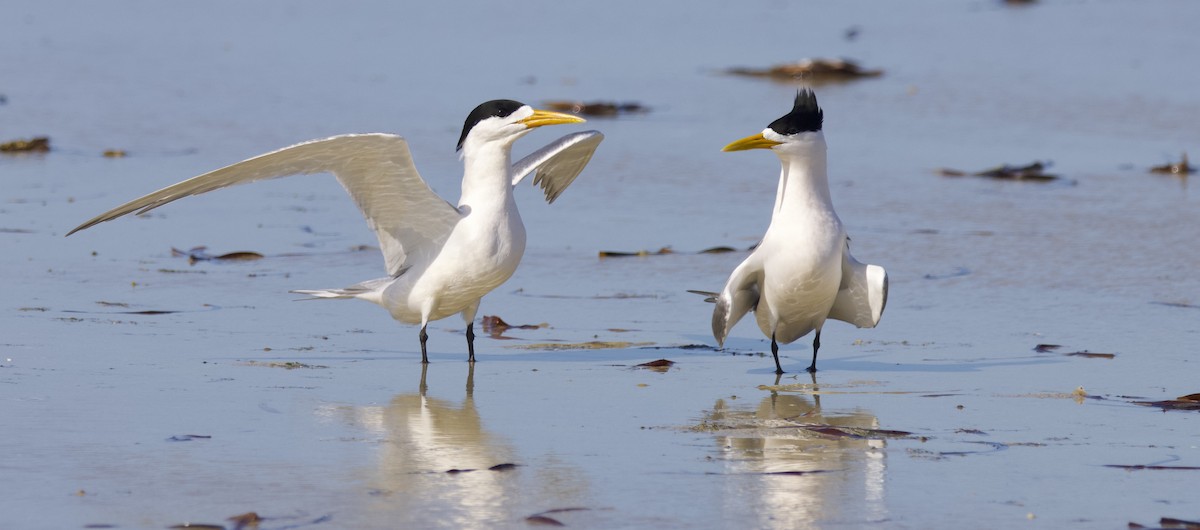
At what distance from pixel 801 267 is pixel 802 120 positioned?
541mm

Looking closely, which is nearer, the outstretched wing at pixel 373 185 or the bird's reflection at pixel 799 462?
the bird's reflection at pixel 799 462

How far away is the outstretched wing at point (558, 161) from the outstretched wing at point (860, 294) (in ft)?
3.96

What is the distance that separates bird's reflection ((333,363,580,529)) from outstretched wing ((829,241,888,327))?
5.02ft

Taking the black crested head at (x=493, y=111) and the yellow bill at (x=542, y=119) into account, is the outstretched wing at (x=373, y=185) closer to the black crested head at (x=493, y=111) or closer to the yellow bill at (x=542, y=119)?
the black crested head at (x=493, y=111)

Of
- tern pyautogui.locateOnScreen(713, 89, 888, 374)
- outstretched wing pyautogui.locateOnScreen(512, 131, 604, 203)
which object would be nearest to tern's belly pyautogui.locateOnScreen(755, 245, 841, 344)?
tern pyautogui.locateOnScreen(713, 89, 888, 374)

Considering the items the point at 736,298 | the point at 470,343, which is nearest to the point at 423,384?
the point at 470,343

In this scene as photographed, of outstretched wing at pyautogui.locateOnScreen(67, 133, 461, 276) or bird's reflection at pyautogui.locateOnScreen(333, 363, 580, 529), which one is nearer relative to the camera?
bird's reflection at pyautogui.locateOnScreen(333, 363, 580, 529)

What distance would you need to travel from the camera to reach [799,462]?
4.00m

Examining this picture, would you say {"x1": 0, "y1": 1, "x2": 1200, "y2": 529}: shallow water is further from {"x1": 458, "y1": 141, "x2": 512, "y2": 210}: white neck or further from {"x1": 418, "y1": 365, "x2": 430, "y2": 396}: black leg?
{"x1": 458, "y1": 141, "x2": 512, "y2": 210}: white neck

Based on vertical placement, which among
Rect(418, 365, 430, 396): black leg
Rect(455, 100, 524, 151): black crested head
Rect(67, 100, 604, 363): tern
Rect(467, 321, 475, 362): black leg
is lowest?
Rect(418, 365, 430, 396): black leg

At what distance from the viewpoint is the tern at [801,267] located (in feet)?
17.8

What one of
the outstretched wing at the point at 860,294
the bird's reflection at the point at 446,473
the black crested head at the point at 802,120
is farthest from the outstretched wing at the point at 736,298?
the bird's reflection at the point at 446,473

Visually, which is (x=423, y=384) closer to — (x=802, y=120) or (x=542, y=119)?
(x=542, y=119)

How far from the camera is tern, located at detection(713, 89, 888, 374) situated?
542 cm
